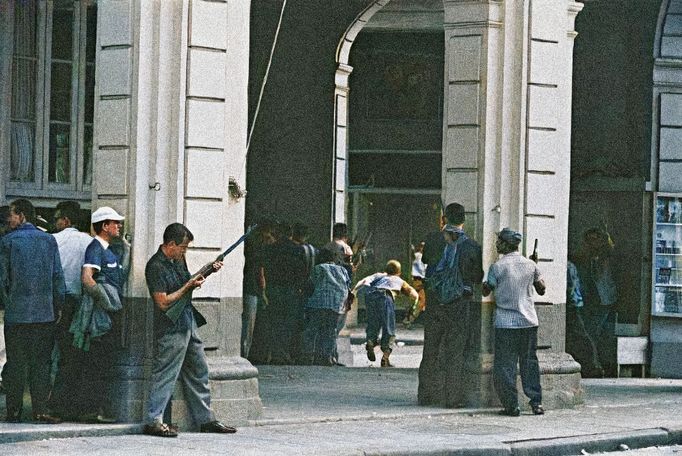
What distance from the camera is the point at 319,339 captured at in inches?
880

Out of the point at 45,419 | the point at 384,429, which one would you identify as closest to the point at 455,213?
the point at 384,429

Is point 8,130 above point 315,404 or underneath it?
above

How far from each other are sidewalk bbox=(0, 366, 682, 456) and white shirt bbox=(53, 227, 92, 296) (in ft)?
4.17

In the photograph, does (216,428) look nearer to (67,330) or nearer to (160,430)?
(160,430)

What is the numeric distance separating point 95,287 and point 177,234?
90 centimetres

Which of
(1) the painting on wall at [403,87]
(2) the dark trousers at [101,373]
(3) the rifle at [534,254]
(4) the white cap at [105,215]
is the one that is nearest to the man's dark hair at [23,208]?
(4) the white cap at [105,215]

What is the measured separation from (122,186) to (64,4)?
13.7ft

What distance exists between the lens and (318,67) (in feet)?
79.4

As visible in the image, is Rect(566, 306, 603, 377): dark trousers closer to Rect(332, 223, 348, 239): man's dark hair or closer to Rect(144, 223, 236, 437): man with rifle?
Rect(332, 223, 348, 239): man's dark hair

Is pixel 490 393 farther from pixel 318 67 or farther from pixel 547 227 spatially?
pixel 318 67

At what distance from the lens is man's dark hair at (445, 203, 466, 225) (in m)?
16.3

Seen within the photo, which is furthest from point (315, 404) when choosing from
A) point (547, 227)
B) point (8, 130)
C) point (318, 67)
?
point (318, 67)

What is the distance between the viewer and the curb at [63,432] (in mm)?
12914

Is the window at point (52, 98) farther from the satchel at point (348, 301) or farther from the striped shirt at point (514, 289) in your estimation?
the satchel at point (348, 301)
